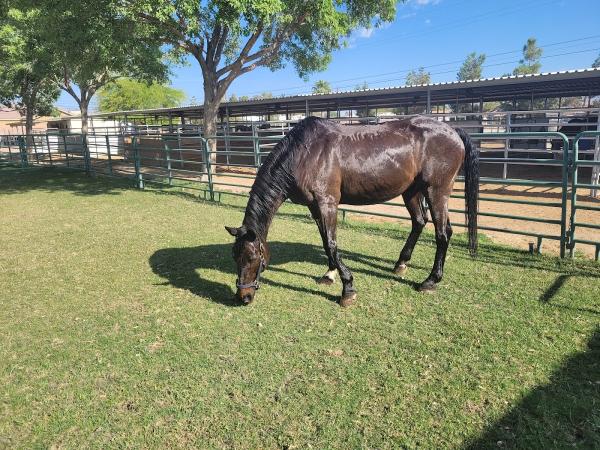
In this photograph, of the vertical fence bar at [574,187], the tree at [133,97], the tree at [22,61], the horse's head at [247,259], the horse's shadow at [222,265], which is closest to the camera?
the horse's head at [247,259]

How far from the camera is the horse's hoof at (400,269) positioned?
4.39m

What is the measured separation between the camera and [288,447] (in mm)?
2115

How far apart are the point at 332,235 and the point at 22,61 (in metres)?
19.4

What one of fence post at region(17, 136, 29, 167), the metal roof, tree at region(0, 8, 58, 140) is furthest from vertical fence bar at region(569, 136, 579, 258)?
fence post at region(17, 136, 29, 167)

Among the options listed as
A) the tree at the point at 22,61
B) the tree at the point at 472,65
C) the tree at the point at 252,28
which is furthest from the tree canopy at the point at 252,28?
the tree at the point at 472,65

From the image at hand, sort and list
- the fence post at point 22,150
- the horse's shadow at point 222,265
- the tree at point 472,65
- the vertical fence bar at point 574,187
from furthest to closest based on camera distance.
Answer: the tree at point 472,65 → the fence post at point 22,150 → the vertical fence bar at point 574,187 → the horse's shadow at point 222,265

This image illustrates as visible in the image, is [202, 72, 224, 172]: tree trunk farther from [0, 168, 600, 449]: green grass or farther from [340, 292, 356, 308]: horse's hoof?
[340, 292, 356, 308]: horse's hoof

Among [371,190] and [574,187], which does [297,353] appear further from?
[574,187]

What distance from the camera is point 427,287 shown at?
12.8 feet

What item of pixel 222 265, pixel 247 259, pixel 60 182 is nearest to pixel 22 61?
pixel 60 182

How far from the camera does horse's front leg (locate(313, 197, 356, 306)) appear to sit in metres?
3.72

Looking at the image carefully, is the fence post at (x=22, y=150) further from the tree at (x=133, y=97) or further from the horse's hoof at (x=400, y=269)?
the tree at (x=133, y=97)

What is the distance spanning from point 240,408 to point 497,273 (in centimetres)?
317

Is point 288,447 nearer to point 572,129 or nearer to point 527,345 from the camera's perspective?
point 527,345
